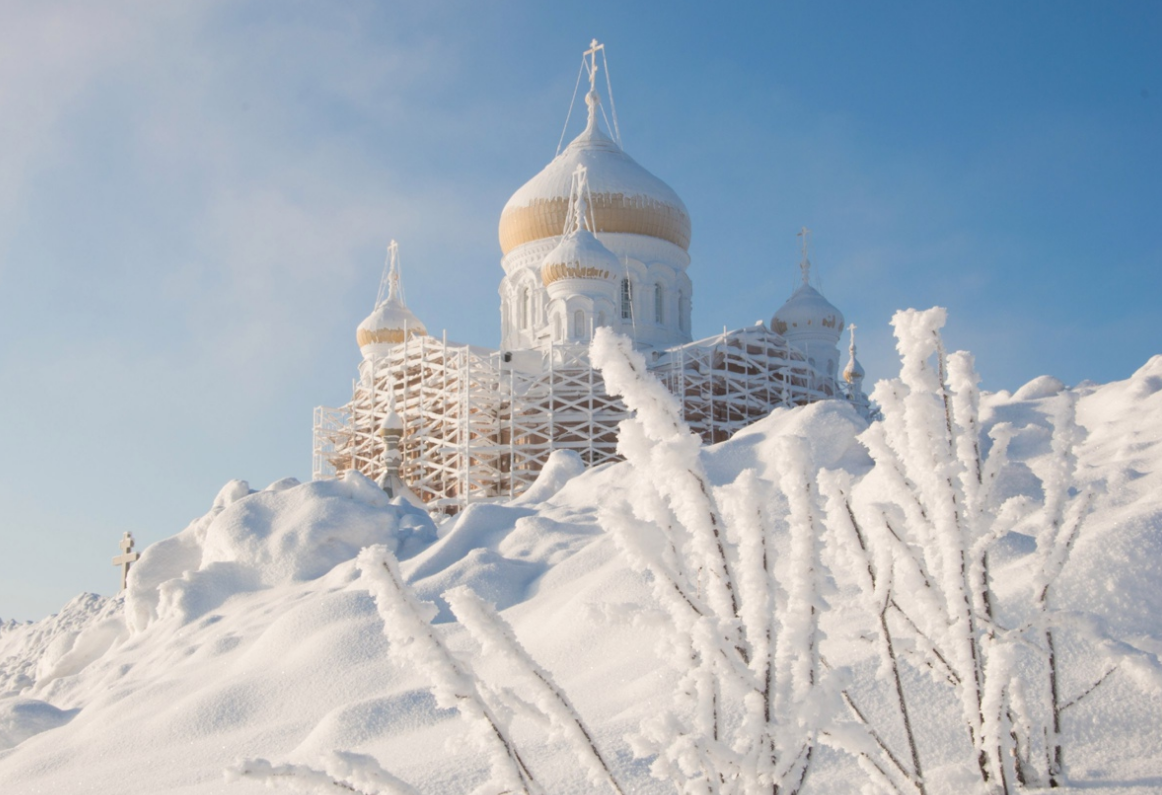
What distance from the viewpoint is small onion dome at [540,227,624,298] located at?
24469 mm

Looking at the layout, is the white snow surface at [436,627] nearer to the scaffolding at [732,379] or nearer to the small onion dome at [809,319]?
the scaffolding at [732,379]

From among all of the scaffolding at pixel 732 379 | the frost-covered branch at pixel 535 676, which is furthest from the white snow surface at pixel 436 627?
the scaffolding at pixel 732 379

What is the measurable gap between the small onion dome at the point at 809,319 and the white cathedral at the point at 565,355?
4cm

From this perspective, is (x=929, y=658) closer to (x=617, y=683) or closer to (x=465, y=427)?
(x=617, y=683)

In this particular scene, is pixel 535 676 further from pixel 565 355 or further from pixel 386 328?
pixel 386 328

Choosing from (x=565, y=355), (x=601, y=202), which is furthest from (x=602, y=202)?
(x=565, y=355)

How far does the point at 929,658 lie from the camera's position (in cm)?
460

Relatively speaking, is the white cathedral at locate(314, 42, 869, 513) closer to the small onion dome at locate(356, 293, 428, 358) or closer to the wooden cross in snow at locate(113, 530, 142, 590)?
the small onion dome at locate(356, 293, 428, 358)

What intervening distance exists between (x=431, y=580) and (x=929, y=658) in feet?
26.9

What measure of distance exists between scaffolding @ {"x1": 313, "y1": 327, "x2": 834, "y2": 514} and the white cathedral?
0.04 meters

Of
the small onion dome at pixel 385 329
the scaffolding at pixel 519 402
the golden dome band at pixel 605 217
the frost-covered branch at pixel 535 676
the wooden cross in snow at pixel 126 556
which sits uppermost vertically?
the golden dome band at pixel 605 217

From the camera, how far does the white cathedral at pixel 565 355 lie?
23531 mm

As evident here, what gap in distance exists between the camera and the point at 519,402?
2378cm

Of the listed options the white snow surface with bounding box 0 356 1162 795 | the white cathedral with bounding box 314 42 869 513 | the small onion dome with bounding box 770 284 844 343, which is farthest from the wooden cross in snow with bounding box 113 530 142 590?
the small onion dome with bounding box 770 284 844 343
